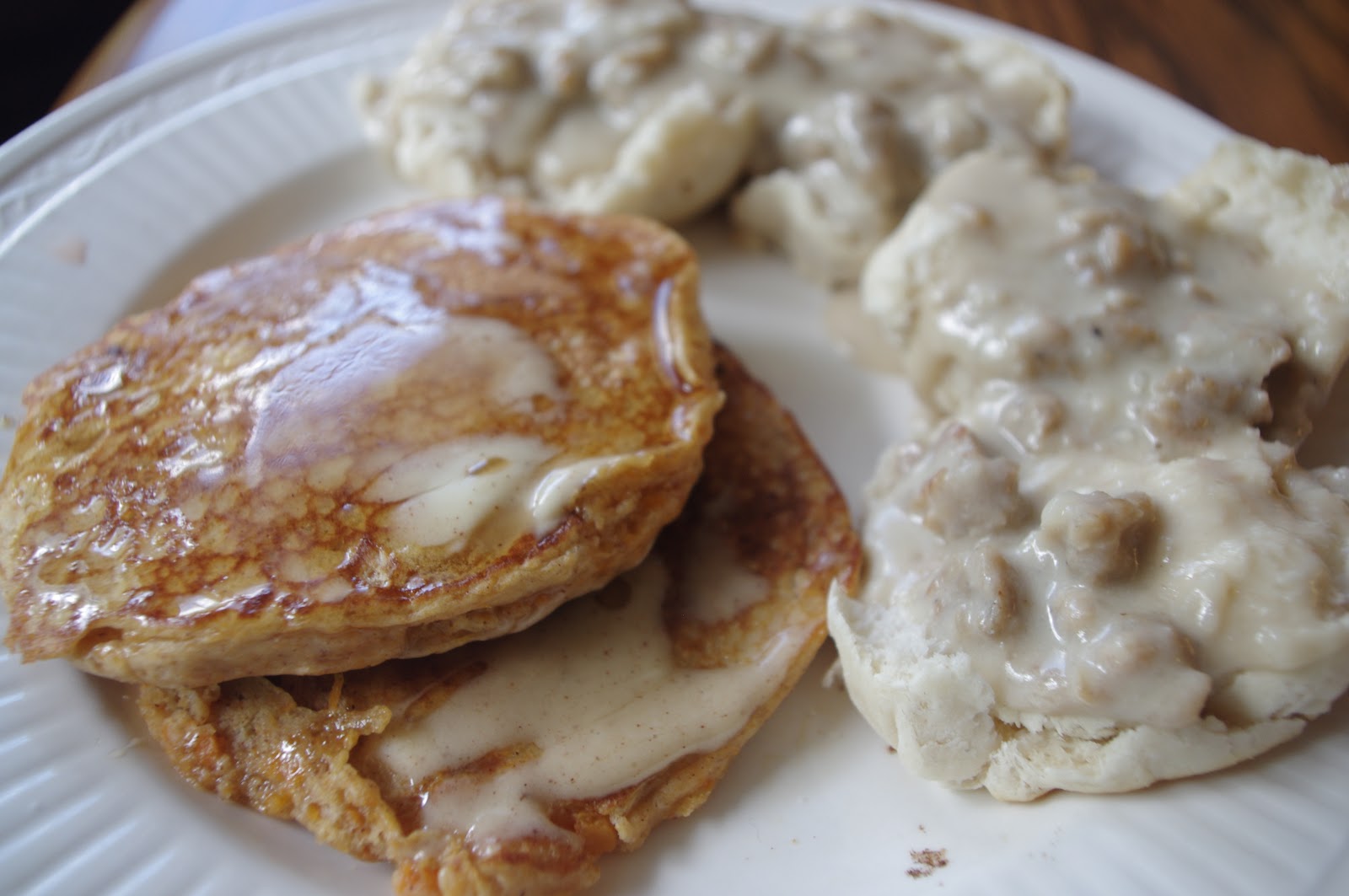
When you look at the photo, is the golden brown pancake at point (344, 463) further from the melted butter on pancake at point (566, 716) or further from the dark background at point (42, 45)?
the dark background at point (42, 45)

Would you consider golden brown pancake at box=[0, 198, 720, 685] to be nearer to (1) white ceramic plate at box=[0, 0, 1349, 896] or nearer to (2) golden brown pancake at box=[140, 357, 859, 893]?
(2) golden brown pancake at box=[140, 357, 859, 893]

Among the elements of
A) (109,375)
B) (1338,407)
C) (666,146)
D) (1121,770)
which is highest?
(109,375)

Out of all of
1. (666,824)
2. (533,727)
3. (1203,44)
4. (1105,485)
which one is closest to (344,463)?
(533,727)

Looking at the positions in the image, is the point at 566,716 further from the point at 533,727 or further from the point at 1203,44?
the point at 1203,44

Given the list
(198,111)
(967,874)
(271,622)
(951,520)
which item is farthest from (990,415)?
(198,111)

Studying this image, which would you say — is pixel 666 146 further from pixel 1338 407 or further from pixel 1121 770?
pixel 1121 770

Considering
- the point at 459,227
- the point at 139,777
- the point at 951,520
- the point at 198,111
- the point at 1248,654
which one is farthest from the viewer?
the point at 198,111

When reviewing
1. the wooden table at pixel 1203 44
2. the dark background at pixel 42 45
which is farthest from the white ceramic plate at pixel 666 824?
the dark background at pixel 42 45
